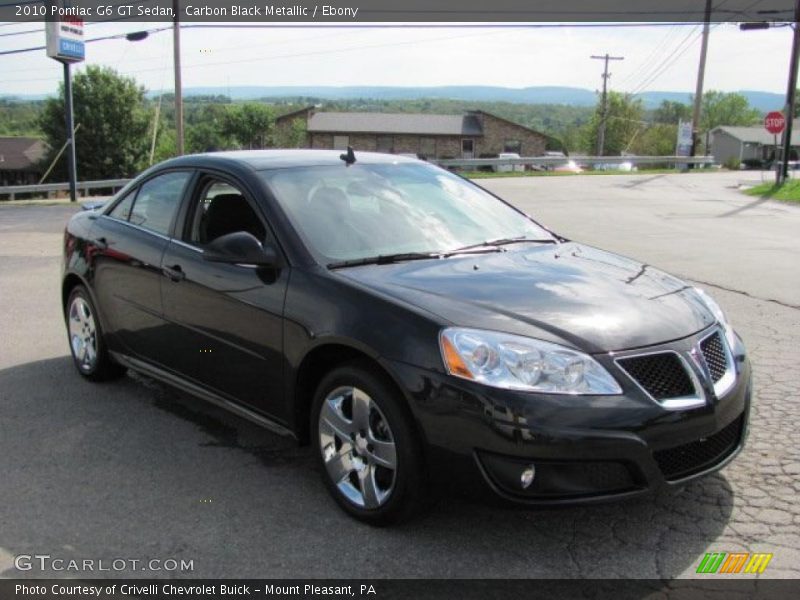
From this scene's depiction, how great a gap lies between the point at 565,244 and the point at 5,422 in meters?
3.60

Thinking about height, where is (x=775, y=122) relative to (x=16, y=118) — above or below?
below

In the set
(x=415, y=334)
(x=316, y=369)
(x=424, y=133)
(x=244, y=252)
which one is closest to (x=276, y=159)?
(x=244, y=252)

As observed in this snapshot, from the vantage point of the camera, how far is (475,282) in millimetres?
3623

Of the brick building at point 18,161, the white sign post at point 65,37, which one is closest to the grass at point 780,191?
the white sign post at point 65,37

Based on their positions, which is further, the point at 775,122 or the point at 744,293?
the point at 775,122

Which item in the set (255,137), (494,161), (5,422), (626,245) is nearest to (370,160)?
(5,422)

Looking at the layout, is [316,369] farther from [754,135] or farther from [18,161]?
[754,135]

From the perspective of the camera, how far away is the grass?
22.0 m

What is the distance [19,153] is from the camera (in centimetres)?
8956

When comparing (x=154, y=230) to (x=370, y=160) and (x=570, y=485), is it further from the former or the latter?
(x=570, y=485)

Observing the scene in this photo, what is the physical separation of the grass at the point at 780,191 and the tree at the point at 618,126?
96.2m

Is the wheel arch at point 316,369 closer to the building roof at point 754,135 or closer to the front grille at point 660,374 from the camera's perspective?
the front grille at point 660,374

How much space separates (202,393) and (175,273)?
0.71 meters

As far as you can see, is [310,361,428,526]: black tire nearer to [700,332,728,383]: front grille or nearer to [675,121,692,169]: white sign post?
[700,332,728,383]: front grille
